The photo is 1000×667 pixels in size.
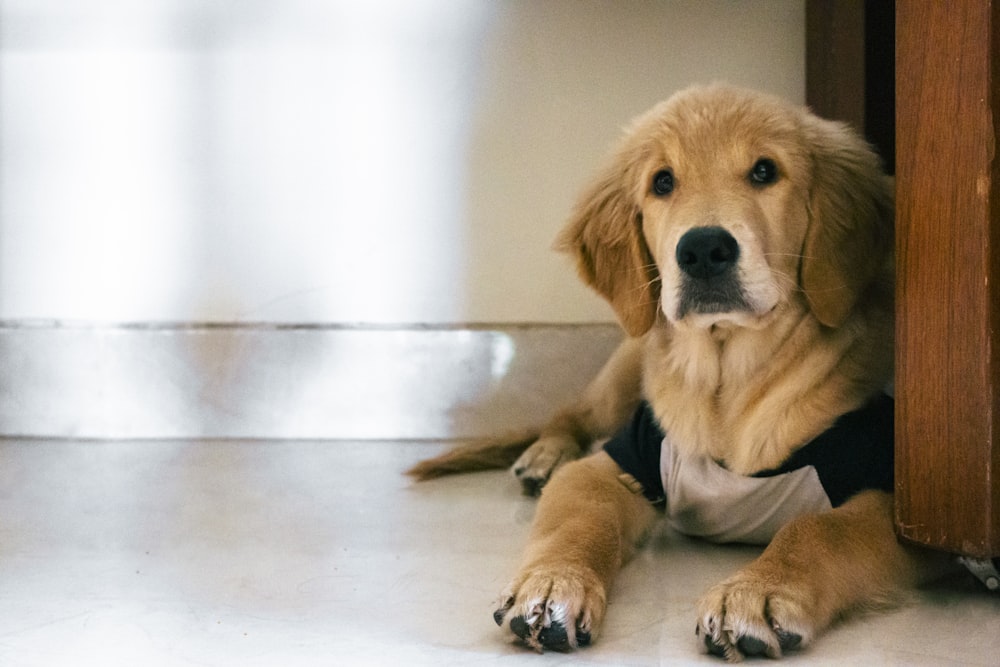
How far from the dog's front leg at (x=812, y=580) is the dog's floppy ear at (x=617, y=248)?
513mm

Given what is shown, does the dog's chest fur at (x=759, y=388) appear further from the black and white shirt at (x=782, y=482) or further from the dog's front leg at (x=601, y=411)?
the dog's front leg at (x=601, y=411)

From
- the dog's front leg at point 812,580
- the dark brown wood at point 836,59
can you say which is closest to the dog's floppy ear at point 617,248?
the dog's front leg at point 812,580

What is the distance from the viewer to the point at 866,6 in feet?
7.98

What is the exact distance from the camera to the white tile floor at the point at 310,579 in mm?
1319

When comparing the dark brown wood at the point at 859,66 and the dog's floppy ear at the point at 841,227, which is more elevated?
the dark brown wood at the point at 859,66

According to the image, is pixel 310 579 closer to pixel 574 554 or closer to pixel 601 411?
pixel 574 554

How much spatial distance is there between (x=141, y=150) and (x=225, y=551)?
4.99ft

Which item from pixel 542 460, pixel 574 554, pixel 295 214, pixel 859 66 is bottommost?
pixel 542 460

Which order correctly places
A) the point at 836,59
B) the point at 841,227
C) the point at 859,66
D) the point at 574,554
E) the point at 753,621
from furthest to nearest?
the point at 836,59 → the point at 859,66 → the point at 841,227 → the point at 574,554 → the point at 753,621

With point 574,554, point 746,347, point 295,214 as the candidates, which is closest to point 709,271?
point 746,347

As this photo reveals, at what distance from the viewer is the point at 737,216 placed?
1.65 m

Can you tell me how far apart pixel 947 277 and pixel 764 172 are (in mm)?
428

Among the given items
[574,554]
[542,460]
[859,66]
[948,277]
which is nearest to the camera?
[948,277]

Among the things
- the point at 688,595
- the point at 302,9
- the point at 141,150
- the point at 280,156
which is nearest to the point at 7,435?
the point at 141,150
